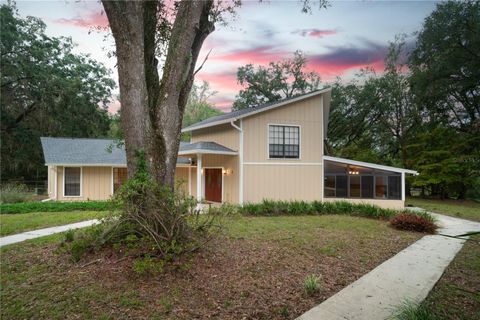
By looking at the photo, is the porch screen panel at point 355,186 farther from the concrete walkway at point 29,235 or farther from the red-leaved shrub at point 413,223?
the concrete walkway at point 29,235

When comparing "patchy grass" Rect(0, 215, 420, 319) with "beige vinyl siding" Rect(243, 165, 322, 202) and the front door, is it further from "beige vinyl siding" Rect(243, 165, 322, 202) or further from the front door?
the front door

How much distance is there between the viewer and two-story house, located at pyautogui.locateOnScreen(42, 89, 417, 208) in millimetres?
13992

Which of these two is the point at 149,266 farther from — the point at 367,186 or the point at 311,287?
the point at 367,186

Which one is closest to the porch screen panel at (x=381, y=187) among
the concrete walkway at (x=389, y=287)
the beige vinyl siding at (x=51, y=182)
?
the concrete walkway at (x=389, y=287)

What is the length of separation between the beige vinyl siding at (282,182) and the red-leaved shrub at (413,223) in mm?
5280

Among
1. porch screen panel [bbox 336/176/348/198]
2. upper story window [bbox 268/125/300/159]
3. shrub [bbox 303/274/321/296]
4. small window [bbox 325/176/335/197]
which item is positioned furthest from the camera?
small window [bbox 325/176/335/197]

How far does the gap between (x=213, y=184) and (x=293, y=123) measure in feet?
18.4

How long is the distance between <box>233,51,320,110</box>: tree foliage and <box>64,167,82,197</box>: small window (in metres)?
19.0

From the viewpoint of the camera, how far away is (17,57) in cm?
2180

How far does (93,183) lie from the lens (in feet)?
56.3

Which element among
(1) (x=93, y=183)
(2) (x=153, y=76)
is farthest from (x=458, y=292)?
(1) (x=93, y=183)

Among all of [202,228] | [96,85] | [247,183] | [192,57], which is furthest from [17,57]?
[202,228]

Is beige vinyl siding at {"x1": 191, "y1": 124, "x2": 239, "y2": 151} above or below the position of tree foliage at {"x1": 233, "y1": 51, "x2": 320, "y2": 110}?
below

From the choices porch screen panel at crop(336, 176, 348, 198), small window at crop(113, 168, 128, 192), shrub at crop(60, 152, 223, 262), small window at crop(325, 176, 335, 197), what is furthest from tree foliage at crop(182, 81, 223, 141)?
shrub at crop(60, 152, 223, 262)
